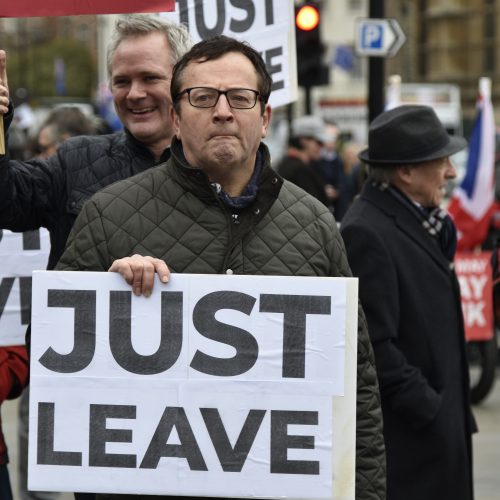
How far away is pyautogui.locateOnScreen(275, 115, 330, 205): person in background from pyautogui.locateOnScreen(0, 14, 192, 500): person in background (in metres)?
6.67

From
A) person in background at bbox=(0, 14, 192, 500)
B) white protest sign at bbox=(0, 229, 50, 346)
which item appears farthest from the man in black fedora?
white protest sign at bbox=(0, 229, 50, 346)

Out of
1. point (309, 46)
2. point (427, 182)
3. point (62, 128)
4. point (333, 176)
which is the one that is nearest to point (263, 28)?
point (427, 182)

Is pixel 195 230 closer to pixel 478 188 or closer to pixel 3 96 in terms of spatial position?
pixel 3 96

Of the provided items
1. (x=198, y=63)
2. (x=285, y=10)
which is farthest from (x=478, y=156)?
(x=198, y=63)

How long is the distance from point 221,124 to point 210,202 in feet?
0.63

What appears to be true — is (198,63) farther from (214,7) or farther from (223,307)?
(214,7)

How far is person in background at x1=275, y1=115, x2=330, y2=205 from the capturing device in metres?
11.7

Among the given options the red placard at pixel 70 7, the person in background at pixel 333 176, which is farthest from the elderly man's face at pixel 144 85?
the person in background at pixel 333 176

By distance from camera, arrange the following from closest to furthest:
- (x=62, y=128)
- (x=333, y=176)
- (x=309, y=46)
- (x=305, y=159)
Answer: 1. (x=62, y=128)
2. (x=305, y=159)
3. (x=309, y=46)
4. (x=333, y=176)

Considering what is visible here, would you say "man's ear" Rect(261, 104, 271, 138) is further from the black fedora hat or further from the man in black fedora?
the black fedora hat

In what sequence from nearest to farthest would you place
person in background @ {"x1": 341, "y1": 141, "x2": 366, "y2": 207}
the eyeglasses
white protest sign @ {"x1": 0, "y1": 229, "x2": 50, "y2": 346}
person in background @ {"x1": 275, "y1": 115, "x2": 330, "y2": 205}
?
the eyeglasses, white protest sign @ {"x1": 0, "y1": 229, "x2": 50, "y2": 346}, person in background @ {"x1": 275, "y1": 115, "x2": 330, "y2": 205}, person in background @ {"x1": 341, "y1": 141, "x2": 366, "y2": 207}

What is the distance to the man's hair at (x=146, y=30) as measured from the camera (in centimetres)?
400

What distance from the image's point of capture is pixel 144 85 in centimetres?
399

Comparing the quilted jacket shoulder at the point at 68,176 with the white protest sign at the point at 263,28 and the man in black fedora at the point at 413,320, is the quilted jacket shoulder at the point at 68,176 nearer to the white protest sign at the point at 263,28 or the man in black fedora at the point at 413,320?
the man in black fedora at the point at 413,320
